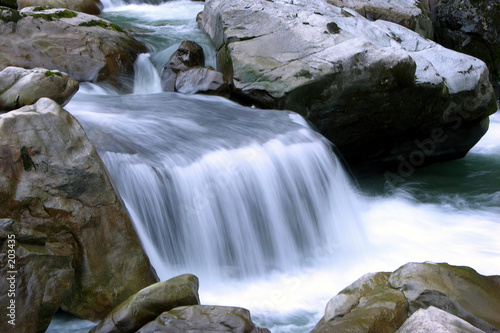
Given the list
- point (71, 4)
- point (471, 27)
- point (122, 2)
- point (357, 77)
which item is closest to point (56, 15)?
point (71, 4)

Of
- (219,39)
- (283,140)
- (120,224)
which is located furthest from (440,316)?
(219,39)

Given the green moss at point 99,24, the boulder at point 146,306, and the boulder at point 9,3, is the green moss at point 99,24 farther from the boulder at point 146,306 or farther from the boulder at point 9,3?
the boulder at point 146,306

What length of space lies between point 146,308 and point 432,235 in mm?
3608

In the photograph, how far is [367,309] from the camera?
10.5ft

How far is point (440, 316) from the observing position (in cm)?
256

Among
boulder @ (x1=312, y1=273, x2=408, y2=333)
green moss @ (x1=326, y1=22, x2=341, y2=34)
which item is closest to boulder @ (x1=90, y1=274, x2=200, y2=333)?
boulder @ (x1=312, y1=273, x2=408, y2=333)

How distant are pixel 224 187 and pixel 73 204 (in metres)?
1.51

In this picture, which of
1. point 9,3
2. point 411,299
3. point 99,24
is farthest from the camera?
point 9,3

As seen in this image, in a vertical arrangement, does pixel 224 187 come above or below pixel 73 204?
below

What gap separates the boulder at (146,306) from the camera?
316cm

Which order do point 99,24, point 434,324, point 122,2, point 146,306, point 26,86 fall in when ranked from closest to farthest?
point 434,324 < point 146,306 < point 26,86 < point 99,24 < point 122,2

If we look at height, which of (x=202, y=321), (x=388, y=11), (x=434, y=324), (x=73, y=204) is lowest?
(x=202, y=321)

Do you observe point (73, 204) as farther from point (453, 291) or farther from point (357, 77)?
point (357, 77)

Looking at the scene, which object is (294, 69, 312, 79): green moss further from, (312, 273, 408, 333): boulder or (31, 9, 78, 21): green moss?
(31, 9, 78, 21): green moss
